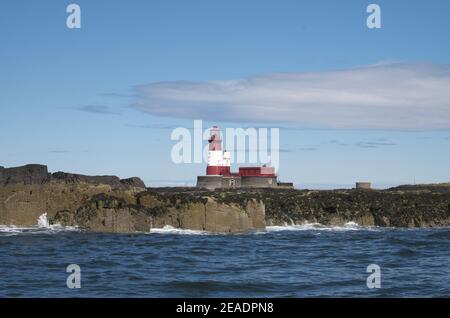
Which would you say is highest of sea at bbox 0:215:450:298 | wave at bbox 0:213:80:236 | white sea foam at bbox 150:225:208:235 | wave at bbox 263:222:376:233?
wave at bbox 0:213:80:236

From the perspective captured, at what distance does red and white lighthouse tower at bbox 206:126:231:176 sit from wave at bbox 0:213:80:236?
33307 mm

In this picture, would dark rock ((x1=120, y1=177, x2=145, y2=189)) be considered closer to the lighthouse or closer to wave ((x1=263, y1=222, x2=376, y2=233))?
wave ((x1=263, y1=222, x2=376, y2=233))

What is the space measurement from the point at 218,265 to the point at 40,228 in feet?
62.2

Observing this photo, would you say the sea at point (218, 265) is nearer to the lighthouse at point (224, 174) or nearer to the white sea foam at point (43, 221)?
the white sea foam at point (43, 221)

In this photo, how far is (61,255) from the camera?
87.4 feet

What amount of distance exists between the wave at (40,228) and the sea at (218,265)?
1.38 ft

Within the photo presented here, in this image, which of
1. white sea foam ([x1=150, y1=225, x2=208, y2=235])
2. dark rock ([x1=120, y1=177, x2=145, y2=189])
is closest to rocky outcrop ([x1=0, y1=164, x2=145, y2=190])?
dark rock ([x1=120, y1=177, x2=145, y2=189])

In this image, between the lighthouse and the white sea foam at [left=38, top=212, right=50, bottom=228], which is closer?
the white sea foam at [left=38, top=212, right=50, bottom=228]

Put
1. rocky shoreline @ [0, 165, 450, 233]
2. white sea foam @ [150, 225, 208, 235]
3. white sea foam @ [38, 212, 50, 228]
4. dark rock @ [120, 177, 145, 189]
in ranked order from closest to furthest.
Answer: white sea foam @ [150, 225, 208, 235] < rocky shoreline @ [0, 165, 450, 233] < white sea foam @ [38, 212, 50, 228] < dark rock @ [120, 177, 145, 189]

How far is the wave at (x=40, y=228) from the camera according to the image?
36969mm

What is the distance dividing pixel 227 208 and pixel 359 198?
64.7 ft

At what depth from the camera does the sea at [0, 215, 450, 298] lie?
1870 centimetres
